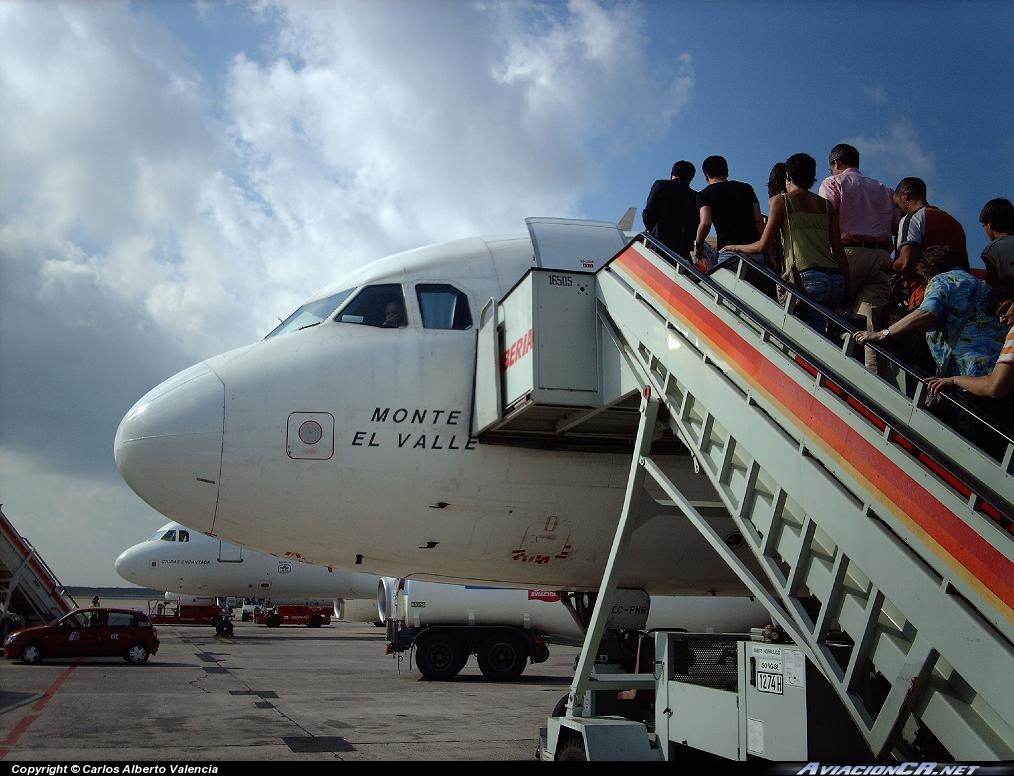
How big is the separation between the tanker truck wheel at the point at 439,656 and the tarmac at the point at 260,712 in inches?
16.5

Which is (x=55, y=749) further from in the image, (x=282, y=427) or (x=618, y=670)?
(x=618, y=670)

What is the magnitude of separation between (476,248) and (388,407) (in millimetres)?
2232

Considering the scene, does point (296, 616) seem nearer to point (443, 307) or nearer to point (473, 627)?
point (473, 627)

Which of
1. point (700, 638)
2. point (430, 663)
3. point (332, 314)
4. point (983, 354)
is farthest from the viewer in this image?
point (430, 663)

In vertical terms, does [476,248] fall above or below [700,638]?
above

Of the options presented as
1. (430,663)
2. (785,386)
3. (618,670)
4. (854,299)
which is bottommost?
(430,663)

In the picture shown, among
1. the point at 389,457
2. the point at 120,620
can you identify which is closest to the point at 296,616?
the point at 120,620

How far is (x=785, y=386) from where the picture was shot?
236 inches

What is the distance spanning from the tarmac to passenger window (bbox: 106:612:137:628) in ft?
3.53

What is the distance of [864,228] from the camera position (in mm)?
7910

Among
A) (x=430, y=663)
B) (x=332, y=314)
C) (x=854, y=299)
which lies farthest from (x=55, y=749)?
(x=430, y=663)

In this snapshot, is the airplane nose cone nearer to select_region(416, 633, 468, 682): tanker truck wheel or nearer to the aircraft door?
select_region(416, 633, 468, 682): tanker truck wheel

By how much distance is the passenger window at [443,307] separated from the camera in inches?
376

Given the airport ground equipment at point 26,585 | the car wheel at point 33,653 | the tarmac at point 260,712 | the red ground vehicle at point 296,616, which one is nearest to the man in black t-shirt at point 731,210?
the tarmac at point 260,712
